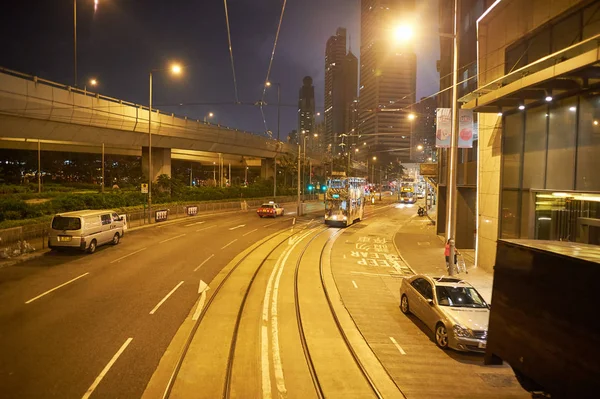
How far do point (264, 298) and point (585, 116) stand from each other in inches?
445

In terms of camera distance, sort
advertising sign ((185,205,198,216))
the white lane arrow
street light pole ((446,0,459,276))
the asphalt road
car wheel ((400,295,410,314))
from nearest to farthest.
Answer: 1. the asphalt road
2. the white lane arrow
3. car wheel ((400,295,410,314))
4. street light pole ((446,0,459,276))
5. advertising sign ((185,205,198,216))

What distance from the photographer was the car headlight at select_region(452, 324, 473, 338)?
8750 millimetres

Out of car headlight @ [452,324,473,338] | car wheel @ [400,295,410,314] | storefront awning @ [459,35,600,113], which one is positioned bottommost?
car wheel @ [400,295,410,314]

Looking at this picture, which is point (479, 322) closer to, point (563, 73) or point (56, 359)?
point (563, 73)

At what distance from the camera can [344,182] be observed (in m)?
34.3

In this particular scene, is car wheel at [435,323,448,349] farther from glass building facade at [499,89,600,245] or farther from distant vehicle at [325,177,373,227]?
distant vehicle at [325,177,373,227]

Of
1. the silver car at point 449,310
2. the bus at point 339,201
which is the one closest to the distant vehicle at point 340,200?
the bus at point 339,201

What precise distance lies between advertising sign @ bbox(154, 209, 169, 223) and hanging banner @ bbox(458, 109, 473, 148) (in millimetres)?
25311

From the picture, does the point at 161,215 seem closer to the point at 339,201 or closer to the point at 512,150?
the point at 339,201

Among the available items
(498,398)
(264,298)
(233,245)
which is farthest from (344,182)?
(498,398)

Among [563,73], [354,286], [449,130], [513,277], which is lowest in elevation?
[354,286]

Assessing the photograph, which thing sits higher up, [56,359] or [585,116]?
[585,116]

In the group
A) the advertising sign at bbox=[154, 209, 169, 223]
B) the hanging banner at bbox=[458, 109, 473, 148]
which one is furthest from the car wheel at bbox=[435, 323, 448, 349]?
the advertising sign at bbox=[154, 209, 169, 223]

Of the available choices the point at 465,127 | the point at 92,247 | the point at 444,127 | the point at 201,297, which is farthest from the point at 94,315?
the point at 465,127
